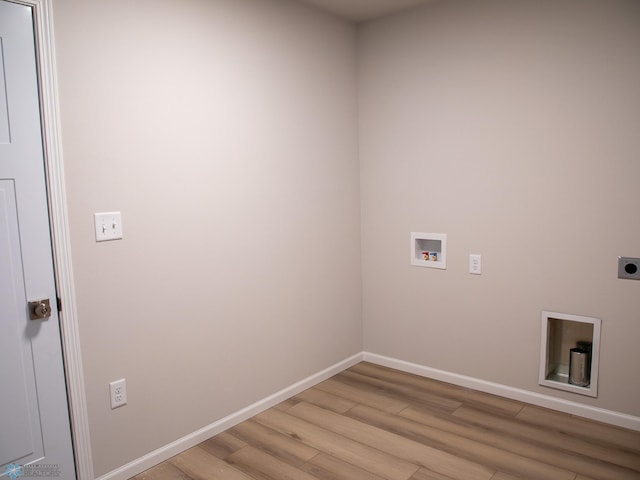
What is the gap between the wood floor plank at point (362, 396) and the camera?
9.71 ft

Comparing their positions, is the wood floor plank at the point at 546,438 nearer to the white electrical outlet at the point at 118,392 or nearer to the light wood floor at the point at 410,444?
the light wood floor at the point at 410,444

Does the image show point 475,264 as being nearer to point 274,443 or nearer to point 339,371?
point 339,371

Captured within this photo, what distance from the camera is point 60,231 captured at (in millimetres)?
1992

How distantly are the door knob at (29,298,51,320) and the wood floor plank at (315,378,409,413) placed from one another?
5.99 ft

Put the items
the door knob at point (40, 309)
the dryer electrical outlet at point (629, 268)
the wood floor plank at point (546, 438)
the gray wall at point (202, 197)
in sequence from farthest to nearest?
the dryer electrical outlet at point (629, 268)
the wood floor plank at point (546, 438)
the gray wall at point (202, 197)
the door knob at point (40, 309)

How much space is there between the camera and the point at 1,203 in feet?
6.01

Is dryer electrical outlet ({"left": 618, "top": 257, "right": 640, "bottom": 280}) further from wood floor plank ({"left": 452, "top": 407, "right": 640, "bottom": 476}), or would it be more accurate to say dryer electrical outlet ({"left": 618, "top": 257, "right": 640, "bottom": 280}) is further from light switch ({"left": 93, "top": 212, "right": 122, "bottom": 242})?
light switch ({"left": 93, "top": 212, "right": 122, "bottom": 242})

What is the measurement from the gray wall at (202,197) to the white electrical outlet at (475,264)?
2.88 feet

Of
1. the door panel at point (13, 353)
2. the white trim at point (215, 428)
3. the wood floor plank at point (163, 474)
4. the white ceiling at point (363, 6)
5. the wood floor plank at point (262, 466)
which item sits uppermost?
the white ceiling at point (363, 6)

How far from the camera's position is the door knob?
76.6 inches

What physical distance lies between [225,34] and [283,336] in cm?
179

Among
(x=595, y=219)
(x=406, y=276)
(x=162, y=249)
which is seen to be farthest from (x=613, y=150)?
(x=162, y=249)

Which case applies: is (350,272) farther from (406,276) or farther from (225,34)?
(225,34)

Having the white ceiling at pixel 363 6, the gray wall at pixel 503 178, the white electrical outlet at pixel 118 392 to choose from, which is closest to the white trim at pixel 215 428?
the white electrical outlet at pixel 118 392
